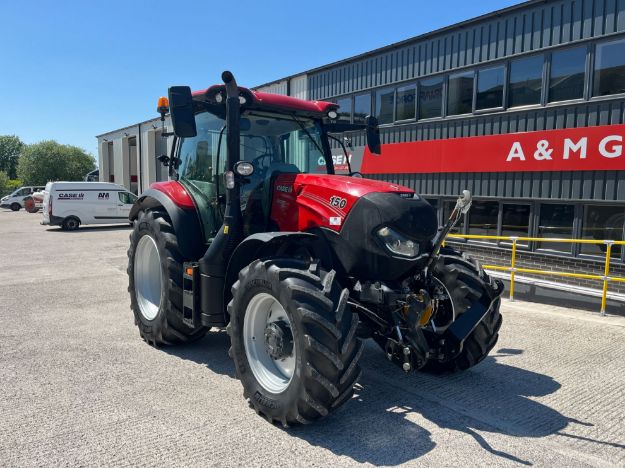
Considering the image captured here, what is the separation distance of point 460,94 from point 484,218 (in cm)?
275

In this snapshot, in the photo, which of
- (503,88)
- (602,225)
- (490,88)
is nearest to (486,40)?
(490,88)

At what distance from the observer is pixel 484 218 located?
10.9 metres

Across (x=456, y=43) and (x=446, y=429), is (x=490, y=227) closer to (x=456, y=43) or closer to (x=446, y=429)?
Result: (x=456, y=43)

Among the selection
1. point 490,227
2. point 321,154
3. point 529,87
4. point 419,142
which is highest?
point 529,87

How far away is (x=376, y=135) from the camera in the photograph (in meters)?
5.39

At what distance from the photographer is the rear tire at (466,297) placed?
13.6ft

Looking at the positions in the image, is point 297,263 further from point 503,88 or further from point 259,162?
point 503,88

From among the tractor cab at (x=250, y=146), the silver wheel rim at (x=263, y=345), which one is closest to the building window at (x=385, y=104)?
the tractor cab at (x=250, y=146)

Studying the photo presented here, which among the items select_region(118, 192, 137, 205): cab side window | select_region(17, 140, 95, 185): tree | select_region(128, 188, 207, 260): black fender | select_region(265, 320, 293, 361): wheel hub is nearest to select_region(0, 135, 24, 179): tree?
select_region(17, 140, 95, 185): tree

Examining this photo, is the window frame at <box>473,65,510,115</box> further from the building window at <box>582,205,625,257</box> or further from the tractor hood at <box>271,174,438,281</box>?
the tractor hood at <box>271,174,438,281</box>

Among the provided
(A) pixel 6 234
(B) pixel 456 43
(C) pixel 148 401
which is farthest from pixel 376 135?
(A) pixel 6 234

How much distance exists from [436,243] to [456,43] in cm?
851

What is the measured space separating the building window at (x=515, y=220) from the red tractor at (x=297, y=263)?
599 cm

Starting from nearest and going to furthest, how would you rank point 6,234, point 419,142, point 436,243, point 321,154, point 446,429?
1. point 446,429
2. point 436,243
3. point 321,154
4. point 419,142
5. point 6,234
